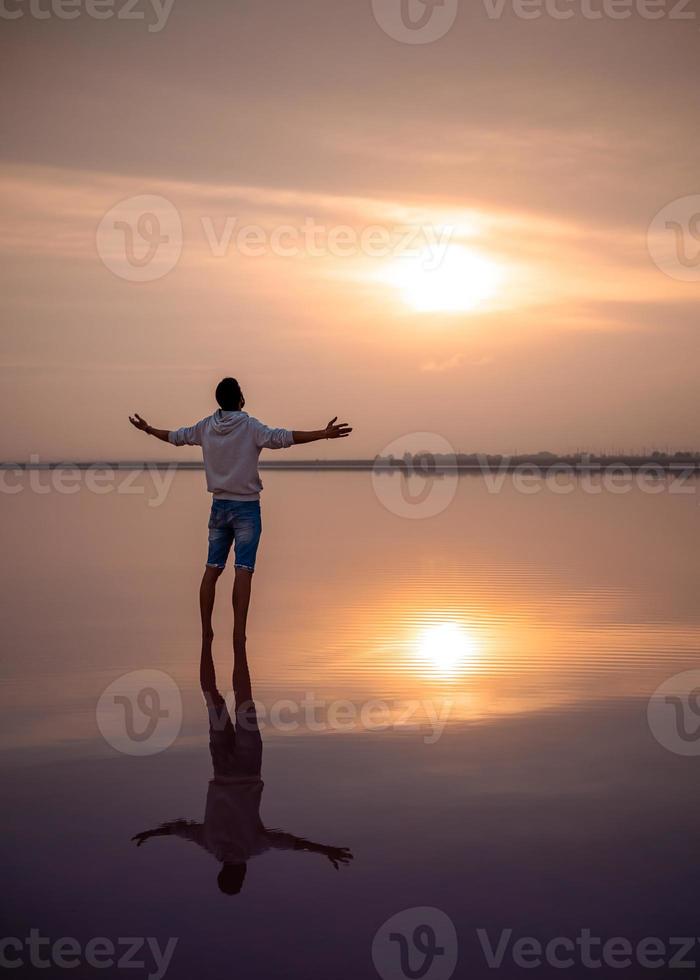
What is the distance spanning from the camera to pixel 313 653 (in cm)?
788

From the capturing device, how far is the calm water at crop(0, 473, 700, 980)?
3197mm

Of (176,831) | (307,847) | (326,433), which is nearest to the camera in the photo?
(307,847)

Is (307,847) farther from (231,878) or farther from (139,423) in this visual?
(139,423)

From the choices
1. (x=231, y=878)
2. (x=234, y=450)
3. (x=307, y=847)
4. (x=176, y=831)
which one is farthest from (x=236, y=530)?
(x=231, y=878)

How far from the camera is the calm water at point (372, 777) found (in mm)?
3197

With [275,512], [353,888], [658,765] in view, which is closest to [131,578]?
[658,765]

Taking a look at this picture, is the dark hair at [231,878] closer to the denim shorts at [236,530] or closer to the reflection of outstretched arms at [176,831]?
the reflection of outstretched arms at [176,831]

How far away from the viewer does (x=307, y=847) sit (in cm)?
384

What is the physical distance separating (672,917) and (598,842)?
2.13ft

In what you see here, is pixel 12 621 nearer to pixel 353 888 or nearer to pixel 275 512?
pixel 353 888

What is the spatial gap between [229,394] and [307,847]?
5.17 metres

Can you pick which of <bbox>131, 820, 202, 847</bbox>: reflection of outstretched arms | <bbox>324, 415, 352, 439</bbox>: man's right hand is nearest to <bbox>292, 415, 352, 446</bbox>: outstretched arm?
<bbox>324, 415, 352, 439</bbox>: man's right hand

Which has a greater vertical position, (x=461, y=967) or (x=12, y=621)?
(x=12, y=621)

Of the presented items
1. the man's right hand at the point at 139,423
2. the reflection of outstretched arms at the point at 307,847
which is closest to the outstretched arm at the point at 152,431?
the man's right hand at the point at 139,423
